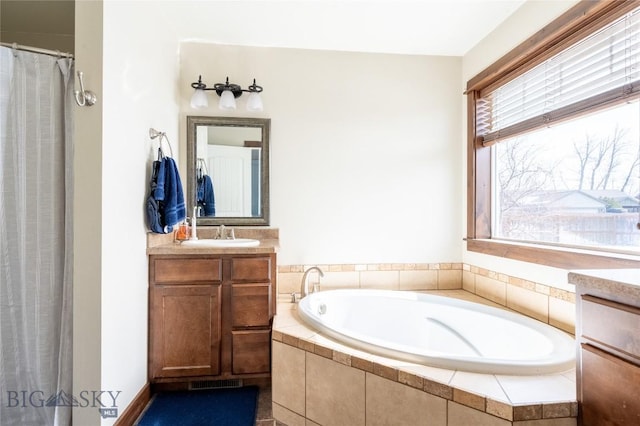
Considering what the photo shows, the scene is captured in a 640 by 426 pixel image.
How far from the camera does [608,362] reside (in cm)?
89

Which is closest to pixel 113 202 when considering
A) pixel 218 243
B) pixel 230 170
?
pixel 218 243

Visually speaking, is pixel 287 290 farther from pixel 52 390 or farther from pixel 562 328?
pixel 562 328

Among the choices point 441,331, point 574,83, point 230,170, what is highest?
point 574,83

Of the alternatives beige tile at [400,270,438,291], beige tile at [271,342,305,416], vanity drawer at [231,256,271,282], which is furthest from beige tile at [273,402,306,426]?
beige tile at [400,270,438,291]

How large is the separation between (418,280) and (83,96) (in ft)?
8.03

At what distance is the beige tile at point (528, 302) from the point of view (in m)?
1.79

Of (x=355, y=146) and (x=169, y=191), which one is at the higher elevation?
(x=355, y=146)

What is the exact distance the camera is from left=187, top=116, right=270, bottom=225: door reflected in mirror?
8.14 feet

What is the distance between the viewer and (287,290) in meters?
→ 2.45

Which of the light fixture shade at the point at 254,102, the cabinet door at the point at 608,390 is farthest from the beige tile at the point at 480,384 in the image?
the light fixture shade at the point at 254,102

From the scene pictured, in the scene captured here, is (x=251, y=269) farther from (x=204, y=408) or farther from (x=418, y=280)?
(x=418, y=280)

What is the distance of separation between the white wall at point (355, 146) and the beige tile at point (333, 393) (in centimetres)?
113

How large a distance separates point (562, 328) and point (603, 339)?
0.92 meters

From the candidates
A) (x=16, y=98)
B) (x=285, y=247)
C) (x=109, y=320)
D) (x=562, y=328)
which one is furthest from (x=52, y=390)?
(x=562, y=328)
